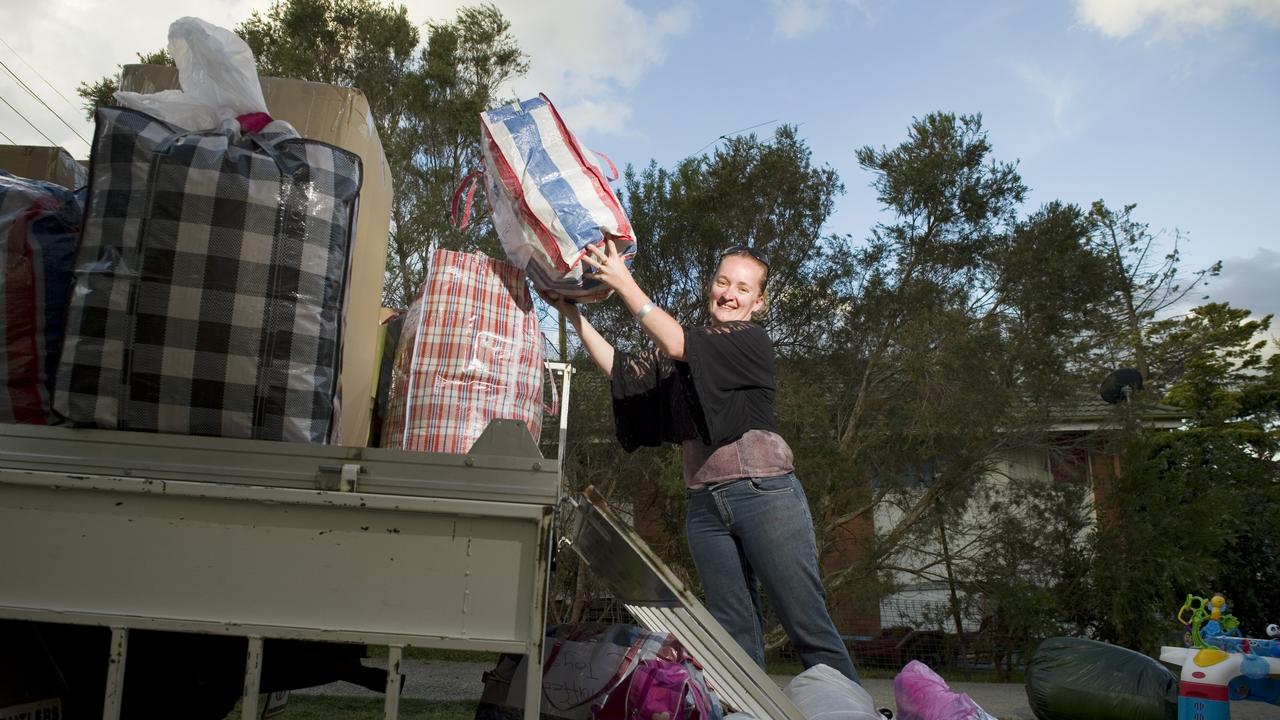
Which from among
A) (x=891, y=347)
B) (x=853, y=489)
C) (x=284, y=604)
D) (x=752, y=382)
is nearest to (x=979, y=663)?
(x=853, y=489)

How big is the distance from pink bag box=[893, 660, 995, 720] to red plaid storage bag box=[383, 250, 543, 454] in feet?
4.63

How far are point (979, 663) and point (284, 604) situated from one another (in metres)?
9.66

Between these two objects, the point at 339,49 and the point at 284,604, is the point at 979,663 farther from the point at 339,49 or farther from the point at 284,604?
the point at 339,49

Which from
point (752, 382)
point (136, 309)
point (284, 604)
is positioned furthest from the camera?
point (752, 382)

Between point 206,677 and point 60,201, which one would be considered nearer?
point 206,677

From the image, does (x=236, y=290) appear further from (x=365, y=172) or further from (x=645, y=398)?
(x=645, y=398)

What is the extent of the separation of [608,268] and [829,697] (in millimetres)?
1375

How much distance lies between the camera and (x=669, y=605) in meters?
2.45

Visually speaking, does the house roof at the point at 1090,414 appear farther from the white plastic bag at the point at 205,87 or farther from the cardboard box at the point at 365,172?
the white plastic bag at the point at 205,87

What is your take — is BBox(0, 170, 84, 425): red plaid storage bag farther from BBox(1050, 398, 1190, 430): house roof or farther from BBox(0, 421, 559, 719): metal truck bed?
BBox(1050, 398, 1190, 430): house roof

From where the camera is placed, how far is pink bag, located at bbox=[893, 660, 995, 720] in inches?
103

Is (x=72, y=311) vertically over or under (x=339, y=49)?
under

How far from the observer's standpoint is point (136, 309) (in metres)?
1.93

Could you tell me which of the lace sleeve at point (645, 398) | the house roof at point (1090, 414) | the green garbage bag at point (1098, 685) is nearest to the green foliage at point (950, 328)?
the house roof at point (1090, 414)
